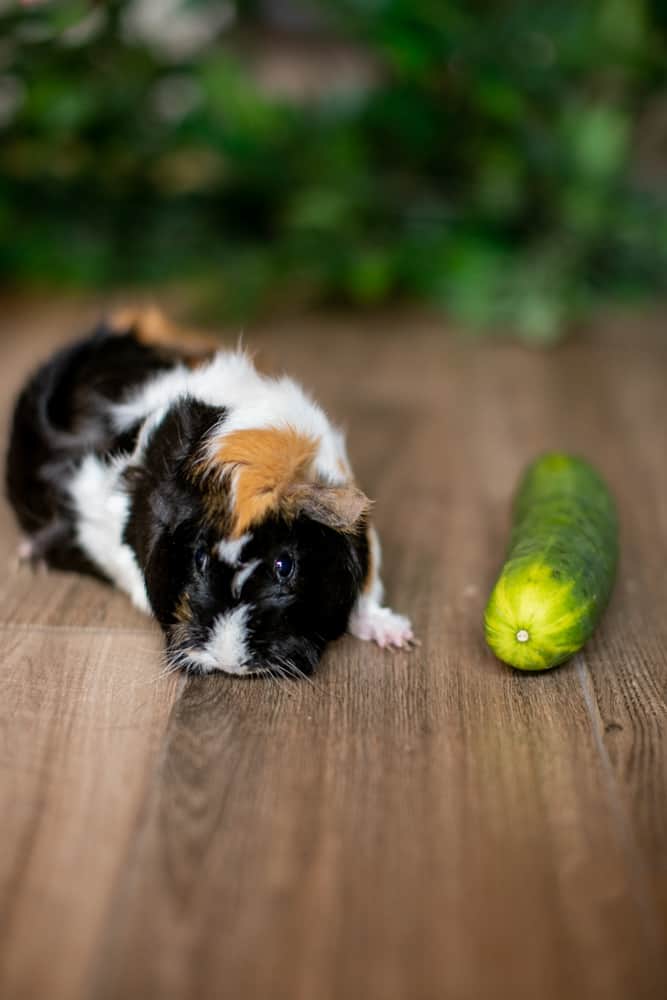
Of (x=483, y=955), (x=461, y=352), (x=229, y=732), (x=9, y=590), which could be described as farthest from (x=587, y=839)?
(x=461, y=352)

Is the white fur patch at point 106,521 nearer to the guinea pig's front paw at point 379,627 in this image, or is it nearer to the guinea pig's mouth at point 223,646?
the guinea pig's mouth at point 223,646

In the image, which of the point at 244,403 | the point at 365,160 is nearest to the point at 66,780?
the point at 244,403

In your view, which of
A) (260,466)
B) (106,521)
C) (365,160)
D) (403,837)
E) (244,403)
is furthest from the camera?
(365,160)

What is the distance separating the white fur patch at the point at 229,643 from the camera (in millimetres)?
1500

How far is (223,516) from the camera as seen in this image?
1.49m

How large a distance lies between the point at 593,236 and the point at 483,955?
2.91 meters

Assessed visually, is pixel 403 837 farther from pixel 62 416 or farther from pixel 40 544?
pixel 62 416

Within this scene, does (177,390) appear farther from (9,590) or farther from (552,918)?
(552,918)

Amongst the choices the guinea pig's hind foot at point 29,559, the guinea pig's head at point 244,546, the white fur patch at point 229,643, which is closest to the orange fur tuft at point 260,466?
the guinea pig's head at point 244,546

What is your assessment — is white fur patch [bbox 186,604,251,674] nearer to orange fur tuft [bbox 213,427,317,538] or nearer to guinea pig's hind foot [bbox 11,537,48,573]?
orange fur tuft [bbox 213,427,317,538]

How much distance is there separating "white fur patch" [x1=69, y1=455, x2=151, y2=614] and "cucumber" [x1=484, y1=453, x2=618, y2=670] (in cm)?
60

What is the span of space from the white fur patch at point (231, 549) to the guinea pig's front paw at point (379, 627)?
1.03ft

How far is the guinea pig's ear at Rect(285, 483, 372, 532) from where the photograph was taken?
150 cm

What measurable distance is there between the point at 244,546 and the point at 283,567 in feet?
0.24
